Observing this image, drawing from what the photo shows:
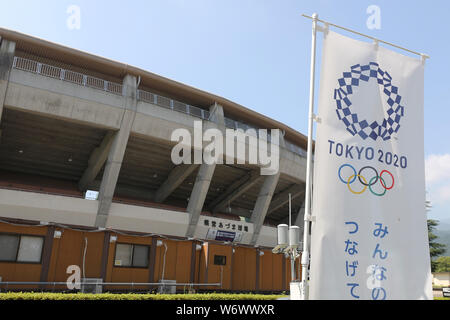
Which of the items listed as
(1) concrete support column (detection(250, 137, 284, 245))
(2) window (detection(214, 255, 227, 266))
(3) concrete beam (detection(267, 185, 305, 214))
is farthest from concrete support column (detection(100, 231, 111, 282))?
(3) concrete beam (detection(267, 185, 305, 214))

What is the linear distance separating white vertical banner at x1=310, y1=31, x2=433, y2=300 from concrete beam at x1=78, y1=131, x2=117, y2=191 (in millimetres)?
22348

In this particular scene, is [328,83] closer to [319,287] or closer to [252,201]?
[319,287]

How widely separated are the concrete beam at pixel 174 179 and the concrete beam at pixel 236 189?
5944mm

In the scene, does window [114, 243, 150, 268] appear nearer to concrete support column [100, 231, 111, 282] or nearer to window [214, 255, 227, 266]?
concrete support column [100, 231, 111, 282]

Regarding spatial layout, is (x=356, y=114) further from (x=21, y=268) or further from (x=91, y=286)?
(x=21, y=268)

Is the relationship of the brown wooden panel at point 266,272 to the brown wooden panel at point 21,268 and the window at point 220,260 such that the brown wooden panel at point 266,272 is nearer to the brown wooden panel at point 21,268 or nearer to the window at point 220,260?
the window at point 220,260

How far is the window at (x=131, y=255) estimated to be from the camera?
19.0m

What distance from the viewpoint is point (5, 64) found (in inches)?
865

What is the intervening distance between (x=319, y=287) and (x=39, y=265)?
51.6 ft

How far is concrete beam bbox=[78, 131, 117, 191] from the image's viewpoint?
26547 mm

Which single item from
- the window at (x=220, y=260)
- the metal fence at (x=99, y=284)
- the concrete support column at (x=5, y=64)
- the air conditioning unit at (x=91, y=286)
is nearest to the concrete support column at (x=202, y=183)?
the window at (x=220, y=260)

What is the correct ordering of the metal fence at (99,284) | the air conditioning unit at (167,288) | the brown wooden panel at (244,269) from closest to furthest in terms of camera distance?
the metal fence at (99,284), the air conditioning unit at (167,288), the brown wooden panel at (244,269)

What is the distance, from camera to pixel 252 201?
136ft

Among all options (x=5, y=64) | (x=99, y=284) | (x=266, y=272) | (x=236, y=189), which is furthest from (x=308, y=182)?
(x=236, y=189)
